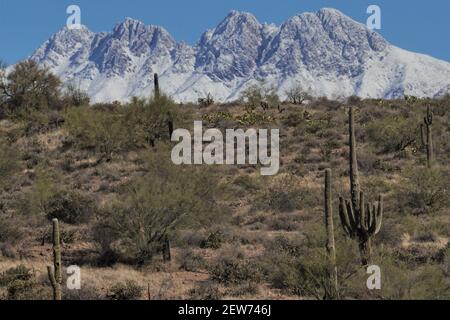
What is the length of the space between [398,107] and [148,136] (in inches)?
681

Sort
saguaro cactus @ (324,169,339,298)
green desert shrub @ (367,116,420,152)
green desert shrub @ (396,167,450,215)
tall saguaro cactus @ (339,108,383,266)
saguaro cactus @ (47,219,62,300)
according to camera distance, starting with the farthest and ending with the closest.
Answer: green desert shrub @ (367,116,420,152) → green desert shrub @ (396,167,450,215) → tall saguaro cactus @ (339,108,383,266) → saguaro cactus @ (324,169,339,298) → saguaro cactus @ (47,219,62,300)

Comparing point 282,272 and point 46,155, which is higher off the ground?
point 46,155

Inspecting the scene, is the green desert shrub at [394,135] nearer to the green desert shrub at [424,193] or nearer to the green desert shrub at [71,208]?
the green desert shrub at [424,193]

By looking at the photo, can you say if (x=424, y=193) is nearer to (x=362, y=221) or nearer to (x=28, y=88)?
(x=362, y=221)

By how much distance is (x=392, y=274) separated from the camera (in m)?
10.2

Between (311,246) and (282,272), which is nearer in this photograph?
(282,272)

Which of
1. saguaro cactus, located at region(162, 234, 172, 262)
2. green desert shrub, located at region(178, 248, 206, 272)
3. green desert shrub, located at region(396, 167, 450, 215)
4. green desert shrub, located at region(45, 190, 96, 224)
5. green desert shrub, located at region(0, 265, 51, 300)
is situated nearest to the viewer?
green desert shrub, located at region(0, 265, 51, 300)

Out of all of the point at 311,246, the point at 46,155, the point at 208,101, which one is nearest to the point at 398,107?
the point at 208,101

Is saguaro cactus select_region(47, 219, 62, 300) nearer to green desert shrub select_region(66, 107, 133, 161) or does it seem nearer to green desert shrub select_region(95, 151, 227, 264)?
green desert shrub select_region(95, 151, 227, 264)

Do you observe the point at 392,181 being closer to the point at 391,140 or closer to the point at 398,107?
the point at 391,140

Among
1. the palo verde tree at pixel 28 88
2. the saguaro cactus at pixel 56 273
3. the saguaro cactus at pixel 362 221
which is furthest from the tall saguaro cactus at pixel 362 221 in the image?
the palo verde tree at pixel 28 88

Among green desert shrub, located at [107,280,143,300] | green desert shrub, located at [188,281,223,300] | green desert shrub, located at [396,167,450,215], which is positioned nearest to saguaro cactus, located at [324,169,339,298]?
green desert shrub, located at [188,281,223,300]

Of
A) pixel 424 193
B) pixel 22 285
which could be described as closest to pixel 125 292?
pixel 22 285

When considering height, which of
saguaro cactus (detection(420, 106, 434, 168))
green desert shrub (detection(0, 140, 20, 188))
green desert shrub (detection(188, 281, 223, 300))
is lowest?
green desert shrub (detection(188, 281, 223, 300))
